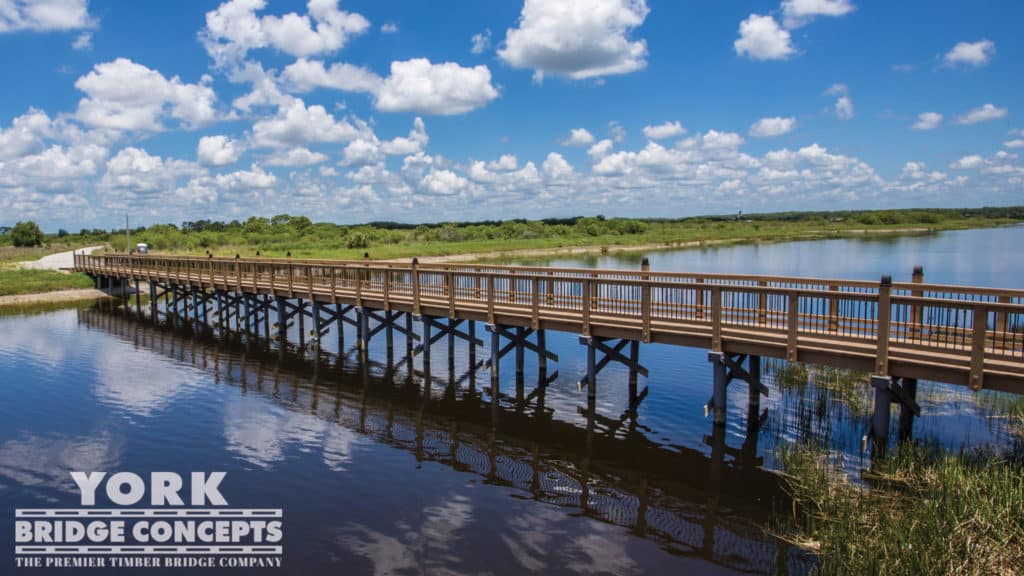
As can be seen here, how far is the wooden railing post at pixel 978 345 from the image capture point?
10258 millimetres

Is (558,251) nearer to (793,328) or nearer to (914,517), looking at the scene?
(793,328)

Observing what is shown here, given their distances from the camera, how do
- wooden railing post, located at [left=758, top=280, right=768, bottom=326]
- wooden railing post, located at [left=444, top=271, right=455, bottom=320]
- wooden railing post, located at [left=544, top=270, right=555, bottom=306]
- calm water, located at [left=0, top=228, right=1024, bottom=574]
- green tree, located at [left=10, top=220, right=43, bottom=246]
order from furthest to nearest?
1. green tree, located at [left=10, top=220, right=43, bottom=246]
2. wooden railing post, located at [left=444, top=271, right=455, bottom=320]
3. wooden railing post, located at [left=544, top=270, right=555, bottom=306]
4. wooden railing post, located at [left=758, top=280, right=768, bottom=326]
5. calm water, located at [left=0, top=228, right=1024, bottom=574]

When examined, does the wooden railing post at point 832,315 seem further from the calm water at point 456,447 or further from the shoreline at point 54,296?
the shoreline at point 54,296

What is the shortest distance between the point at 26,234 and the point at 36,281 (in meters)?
69.9

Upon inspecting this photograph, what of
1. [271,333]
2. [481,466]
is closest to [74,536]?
[481,466]

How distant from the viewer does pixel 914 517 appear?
8.56m

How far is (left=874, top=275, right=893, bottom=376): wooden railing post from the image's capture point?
1130cm

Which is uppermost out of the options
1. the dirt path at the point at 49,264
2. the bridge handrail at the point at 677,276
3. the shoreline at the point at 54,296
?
the bridge handrail at the point at 677,276

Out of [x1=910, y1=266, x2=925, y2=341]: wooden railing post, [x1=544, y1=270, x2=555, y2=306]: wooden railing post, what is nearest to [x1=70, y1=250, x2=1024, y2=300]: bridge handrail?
[x1=544, y1=270, x2=555, y2=306]: wooden railing post

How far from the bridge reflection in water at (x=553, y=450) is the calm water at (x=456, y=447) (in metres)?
0.05

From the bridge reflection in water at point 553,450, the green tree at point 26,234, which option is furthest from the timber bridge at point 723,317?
the green tree at point 26,234

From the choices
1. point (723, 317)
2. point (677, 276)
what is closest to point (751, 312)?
point (723, 317)

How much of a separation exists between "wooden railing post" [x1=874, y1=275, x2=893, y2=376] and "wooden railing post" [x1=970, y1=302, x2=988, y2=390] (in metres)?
1.25

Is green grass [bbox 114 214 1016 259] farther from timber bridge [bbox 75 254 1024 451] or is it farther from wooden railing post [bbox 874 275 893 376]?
wooden railing post [bbox 874 275 893 376]
